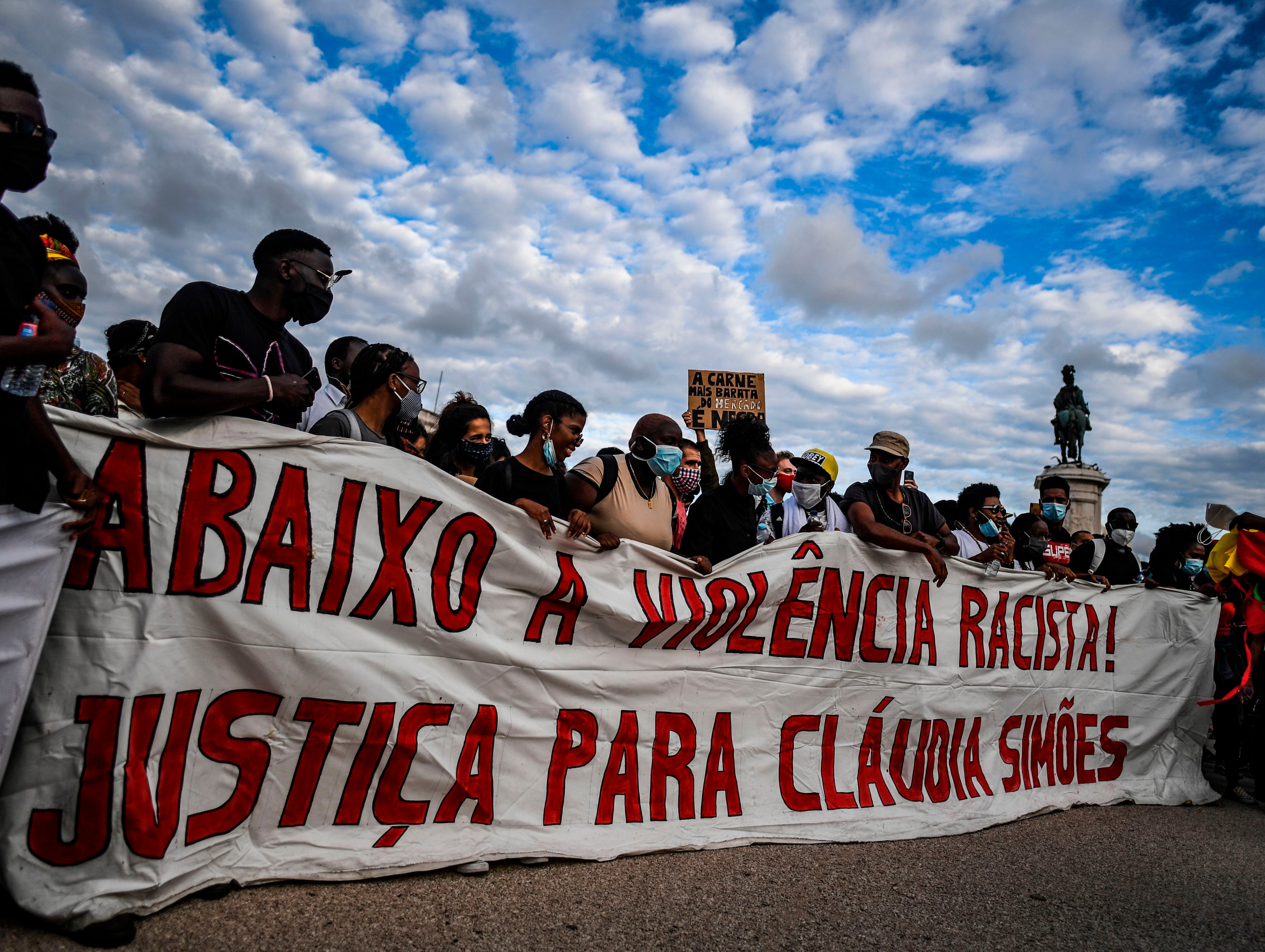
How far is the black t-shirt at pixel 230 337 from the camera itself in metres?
2.59

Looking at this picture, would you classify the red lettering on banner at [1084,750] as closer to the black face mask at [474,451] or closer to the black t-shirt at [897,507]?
the black t-shirt at [897,507]

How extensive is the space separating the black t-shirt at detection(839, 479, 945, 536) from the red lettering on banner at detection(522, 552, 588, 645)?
1833 mm

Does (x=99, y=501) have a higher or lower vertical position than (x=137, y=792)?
higher

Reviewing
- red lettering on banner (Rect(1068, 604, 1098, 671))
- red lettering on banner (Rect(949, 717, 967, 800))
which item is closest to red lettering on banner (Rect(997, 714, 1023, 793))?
red lettering on banner (Rect(949, 717, 967, 800))

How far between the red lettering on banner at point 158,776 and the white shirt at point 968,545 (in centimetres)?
476

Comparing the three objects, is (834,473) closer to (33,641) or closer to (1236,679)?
(1236,679)

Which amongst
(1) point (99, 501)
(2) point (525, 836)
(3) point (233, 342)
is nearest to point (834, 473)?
(2) point (525, 836)

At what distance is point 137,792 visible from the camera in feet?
7.71

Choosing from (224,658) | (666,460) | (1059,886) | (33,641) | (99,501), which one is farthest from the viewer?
(666,460)

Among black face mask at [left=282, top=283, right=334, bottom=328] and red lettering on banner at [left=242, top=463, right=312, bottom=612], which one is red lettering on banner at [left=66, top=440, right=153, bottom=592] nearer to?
red lettering on banner at [left=242, top=463, right=312, bottom=612]

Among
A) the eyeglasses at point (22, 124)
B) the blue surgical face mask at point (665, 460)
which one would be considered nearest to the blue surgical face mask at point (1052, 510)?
the blue surgical face mask at point (665, 460)

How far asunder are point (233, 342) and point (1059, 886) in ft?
12.7

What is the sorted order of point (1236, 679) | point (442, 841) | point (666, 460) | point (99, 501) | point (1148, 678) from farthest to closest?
point (1236, 679) < point (1148, 678) < point (666, 460) < point (442, 841) < point (99, 501)

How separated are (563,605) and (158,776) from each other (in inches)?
60.5
